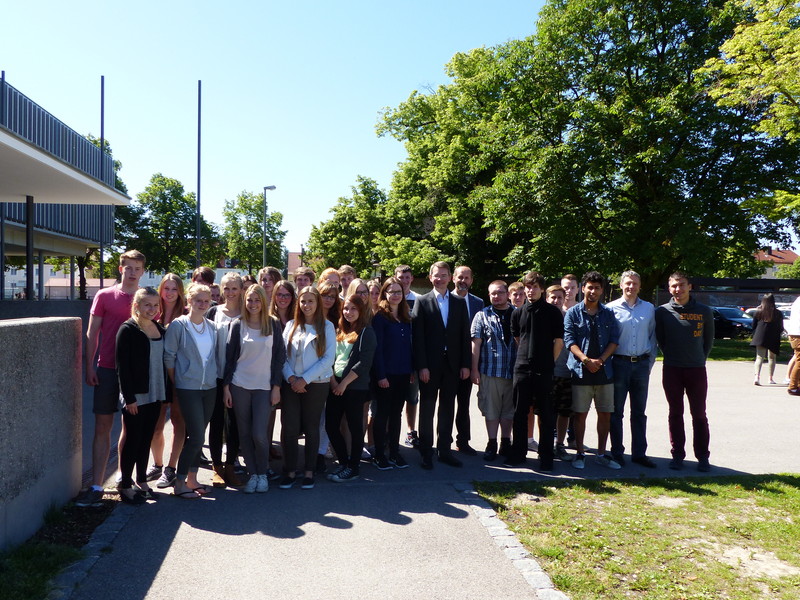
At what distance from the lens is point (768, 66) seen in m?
16.1

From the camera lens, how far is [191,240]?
5075 cm

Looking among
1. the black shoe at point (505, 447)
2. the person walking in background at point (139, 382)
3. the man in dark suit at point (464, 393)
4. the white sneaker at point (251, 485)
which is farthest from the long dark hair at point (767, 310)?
the person walking in background at point (139, 382)

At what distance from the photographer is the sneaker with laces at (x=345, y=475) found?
578 cm

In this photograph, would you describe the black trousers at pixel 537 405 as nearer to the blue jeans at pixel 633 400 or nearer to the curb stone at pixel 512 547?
the blue jeans at pixel 633 400

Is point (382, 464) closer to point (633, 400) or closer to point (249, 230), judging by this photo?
point (633, 400)

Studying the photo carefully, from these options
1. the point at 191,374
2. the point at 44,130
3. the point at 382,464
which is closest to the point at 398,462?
the point at 382,464

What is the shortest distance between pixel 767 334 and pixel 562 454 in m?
8.14

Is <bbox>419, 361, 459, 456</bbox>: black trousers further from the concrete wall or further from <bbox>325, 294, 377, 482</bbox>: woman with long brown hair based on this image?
the concrete wall

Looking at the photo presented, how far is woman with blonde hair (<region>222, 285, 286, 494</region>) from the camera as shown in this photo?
5445mm

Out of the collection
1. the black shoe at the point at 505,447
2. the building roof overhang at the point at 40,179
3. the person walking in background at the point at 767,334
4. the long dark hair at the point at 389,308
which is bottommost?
the black shoe at the point at 505,447

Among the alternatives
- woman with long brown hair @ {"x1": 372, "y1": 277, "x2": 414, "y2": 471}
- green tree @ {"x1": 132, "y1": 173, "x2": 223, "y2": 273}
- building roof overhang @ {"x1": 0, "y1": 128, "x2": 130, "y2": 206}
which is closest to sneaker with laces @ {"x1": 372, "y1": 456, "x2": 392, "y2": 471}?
woman with long brown hair @ {"x1": 372, "y1": 277, "x2": 414, "y2": 471}

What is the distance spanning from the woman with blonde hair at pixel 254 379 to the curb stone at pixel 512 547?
69.4 inches

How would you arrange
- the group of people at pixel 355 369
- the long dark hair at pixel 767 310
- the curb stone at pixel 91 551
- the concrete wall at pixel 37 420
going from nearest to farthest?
the curb stone at pixel 91 551
the concrete wall at pixel 37 420
the group of people at pixel 355 369
the long dark hair at pixel 767 310

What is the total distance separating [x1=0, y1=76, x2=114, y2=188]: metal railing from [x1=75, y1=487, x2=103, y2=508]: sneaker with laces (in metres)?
14.1
